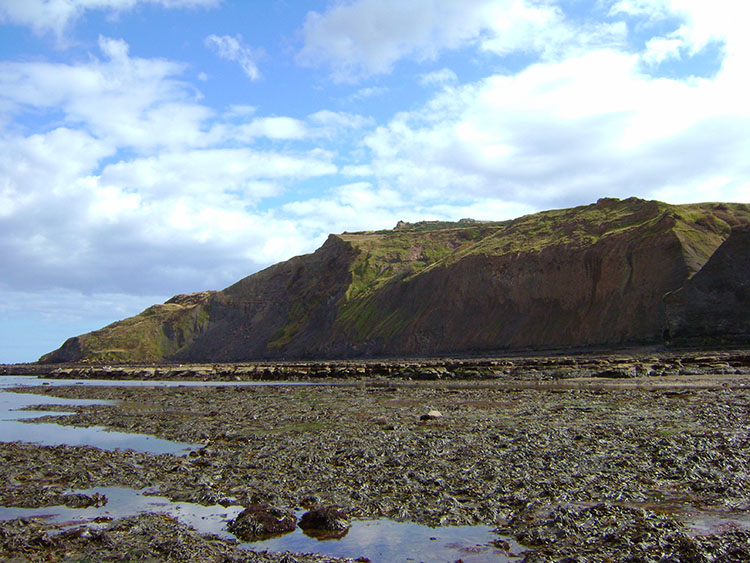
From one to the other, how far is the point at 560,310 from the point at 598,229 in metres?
15.0

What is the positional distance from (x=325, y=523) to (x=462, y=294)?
79099 mm

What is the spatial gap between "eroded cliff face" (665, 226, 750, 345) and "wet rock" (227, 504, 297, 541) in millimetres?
52875

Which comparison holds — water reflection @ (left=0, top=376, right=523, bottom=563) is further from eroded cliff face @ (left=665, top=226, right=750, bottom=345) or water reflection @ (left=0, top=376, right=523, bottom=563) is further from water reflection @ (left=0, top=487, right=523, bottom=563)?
eroded cliff face @ (left=665, top=226, right=750, bottom=345)

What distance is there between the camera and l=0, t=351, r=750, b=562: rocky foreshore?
8.30 meters

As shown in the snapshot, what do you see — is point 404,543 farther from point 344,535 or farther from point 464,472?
point 464,472

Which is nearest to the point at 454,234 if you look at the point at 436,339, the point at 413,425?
the point at 436,339

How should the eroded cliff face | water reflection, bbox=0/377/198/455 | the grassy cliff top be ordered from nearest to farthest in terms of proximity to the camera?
water reflection, bbox=0/377/198/455, the eroded cliff face, the grassy cliff top

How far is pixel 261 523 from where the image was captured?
916cm

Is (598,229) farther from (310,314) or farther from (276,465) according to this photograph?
(276,465)

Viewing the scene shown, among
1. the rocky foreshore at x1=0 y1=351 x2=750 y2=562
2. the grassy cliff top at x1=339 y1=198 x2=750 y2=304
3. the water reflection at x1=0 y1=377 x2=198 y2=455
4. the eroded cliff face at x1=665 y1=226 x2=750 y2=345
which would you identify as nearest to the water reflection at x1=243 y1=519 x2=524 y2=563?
the rocky foreshore at x1=0 y1=351 x2=750 y2=562

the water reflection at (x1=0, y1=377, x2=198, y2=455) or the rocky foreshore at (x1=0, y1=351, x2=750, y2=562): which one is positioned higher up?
the water reflection at (x1=0, y1=377, x2=198, y2=455)

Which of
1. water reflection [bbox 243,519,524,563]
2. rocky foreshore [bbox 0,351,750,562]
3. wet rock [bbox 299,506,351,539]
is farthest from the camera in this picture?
wet rock [bbox 299,506,351,539]

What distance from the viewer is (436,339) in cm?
8544

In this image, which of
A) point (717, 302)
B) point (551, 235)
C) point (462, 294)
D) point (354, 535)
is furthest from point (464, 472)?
point (551, 235)
